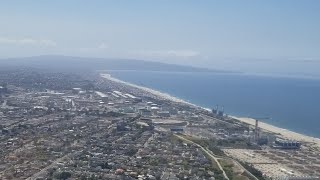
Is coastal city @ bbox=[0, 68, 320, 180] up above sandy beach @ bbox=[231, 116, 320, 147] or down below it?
above

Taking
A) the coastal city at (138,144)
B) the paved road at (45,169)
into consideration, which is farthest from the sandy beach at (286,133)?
the paved road at (45,169)

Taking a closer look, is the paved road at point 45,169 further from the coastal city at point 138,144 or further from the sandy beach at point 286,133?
the sandy beach at point 286,133

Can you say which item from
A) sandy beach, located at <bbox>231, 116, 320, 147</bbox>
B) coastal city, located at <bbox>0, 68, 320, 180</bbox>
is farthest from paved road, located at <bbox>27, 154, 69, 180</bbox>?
sandy beach, located at <bbox>231, 116, 320, 147</bbox>

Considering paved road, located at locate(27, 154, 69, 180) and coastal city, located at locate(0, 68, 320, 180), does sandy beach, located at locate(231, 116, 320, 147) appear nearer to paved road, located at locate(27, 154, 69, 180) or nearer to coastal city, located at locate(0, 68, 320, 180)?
coastal city, located at locate(0, 68, 320, 180)

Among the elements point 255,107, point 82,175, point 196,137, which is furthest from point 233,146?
point 255,107

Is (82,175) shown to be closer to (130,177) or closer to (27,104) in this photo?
(130,177)

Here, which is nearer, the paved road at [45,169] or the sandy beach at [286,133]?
the paved road at [45,169]

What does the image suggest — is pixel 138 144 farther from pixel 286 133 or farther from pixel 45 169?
pixel 286 133

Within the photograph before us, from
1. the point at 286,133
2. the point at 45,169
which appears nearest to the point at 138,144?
the point at 45,169
